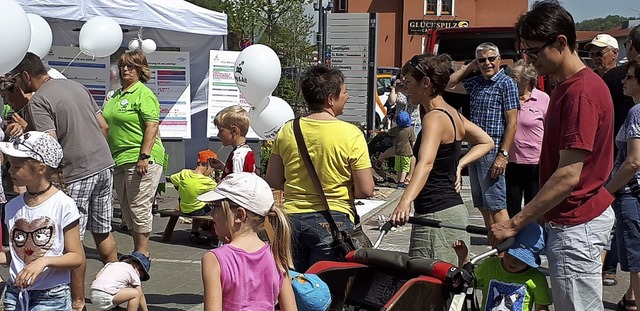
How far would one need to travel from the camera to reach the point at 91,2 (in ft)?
34.0

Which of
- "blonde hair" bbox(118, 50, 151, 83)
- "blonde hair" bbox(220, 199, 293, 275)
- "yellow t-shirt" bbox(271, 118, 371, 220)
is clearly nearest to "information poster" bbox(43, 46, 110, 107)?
"blonde hair" bbox(118, 50, 151, 83)

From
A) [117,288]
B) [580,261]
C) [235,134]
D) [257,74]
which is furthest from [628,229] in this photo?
[257,74]

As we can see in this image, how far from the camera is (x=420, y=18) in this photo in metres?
48.8

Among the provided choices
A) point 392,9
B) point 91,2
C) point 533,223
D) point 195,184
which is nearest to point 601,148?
point 533,223

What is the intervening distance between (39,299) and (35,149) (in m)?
0.75

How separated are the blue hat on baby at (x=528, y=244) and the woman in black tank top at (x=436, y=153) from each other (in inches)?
28.7

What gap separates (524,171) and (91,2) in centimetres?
601

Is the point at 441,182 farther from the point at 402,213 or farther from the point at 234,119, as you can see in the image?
the point at 234,119

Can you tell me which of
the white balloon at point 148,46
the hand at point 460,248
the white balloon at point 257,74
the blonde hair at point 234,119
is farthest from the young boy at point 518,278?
the white balloon at point 148,46

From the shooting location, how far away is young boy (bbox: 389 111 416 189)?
12977mm

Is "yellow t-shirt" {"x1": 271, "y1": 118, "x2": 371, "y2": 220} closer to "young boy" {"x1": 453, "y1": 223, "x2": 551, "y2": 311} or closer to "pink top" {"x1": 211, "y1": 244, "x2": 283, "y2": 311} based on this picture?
"young boy" {"x1": 453, "y1": 223, "x2": 551, "y2": 311}

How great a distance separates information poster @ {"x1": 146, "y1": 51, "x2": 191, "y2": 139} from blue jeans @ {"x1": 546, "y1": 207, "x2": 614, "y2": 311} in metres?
9.16

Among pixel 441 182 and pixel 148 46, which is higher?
pixel 148 46

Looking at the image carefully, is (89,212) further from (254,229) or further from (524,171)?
(524,171)
